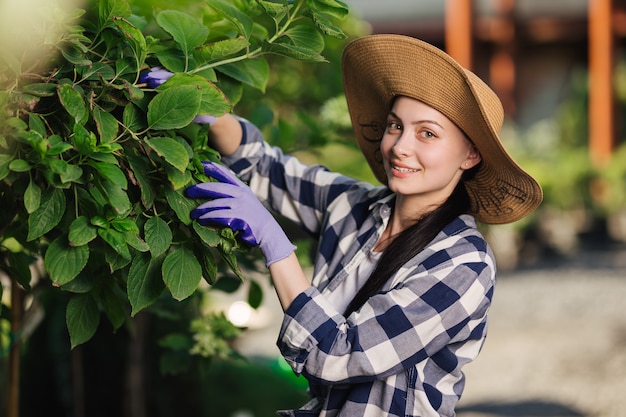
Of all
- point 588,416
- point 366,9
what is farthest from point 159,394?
point 366,9

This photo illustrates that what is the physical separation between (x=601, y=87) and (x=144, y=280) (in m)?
11.9

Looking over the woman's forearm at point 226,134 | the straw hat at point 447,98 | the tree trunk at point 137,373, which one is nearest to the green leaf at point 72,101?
the woman's forearm at point 226,134

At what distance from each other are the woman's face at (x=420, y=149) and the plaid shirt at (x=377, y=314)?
0.11m

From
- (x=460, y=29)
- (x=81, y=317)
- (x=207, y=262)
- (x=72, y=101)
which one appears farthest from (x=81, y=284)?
(x=460, y=29)

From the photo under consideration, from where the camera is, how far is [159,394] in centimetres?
323

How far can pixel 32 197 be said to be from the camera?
3.88 ft

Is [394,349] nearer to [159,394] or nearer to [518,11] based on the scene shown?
[159,394]

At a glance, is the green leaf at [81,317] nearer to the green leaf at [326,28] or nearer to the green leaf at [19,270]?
the green leaf at [19,270]

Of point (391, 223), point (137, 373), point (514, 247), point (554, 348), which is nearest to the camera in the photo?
point (391, 223)

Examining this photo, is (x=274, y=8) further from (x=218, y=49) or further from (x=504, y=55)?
(x=504, y=55)

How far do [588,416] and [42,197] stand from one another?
4.29m

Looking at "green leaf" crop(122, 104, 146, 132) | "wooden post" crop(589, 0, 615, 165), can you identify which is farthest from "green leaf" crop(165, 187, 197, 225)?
"wooden post" crop(589, 0, 615, 165)

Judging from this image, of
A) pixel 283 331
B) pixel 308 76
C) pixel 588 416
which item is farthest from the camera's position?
pixel 588 416

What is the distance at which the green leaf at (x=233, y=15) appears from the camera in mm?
1395
